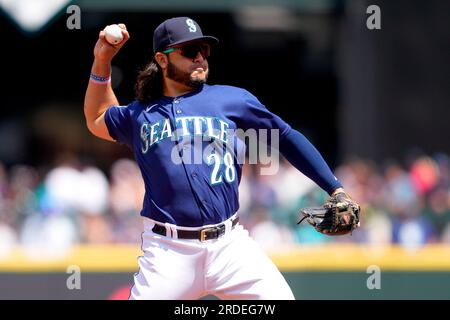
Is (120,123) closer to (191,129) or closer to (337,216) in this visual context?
(191,129)

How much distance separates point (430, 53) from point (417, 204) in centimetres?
475

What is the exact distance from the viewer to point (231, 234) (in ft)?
13.8

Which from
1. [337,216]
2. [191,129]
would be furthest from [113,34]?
[337,216]

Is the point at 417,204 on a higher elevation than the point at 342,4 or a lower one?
lower

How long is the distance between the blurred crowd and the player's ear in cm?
419

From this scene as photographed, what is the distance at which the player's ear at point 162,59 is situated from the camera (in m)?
4.37

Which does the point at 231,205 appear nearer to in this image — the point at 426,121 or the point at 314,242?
the point at 314,242

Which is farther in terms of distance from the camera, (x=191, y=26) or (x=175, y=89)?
(x=175, y=89)

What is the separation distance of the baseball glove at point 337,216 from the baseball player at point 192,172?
10cm

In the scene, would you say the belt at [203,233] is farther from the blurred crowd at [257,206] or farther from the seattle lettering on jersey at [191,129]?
the blurred crowd at [257,206]

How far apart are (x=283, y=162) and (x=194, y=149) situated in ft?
22.7

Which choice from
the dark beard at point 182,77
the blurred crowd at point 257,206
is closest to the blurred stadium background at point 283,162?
the blurred crowd at point 257,206

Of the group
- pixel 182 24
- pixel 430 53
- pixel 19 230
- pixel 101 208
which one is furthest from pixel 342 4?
pixel 182 24

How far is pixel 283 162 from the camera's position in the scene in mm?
11062
